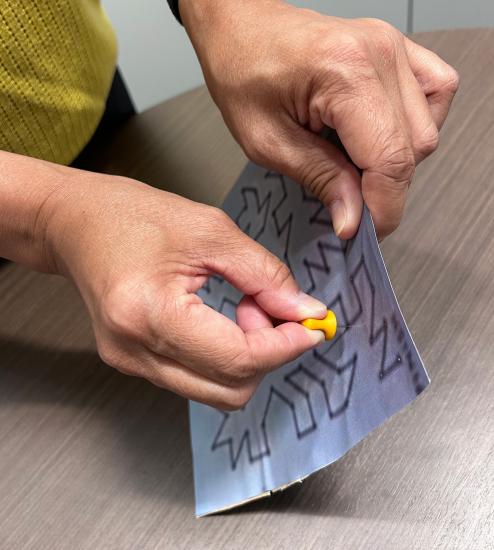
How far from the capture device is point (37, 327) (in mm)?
646

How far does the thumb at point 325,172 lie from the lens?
48 centimetres

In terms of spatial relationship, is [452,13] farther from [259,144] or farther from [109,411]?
[109,411]

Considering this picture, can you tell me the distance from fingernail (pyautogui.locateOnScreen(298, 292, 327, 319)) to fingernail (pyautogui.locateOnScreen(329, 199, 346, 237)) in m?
0.05

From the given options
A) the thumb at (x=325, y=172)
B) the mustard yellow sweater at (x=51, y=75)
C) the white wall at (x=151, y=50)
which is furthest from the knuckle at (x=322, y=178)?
the white wall at (x=151, y=50)

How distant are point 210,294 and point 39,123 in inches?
8.7

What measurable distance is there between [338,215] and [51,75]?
302mm

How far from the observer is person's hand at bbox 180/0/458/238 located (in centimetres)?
47

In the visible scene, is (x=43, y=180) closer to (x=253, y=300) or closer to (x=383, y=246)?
(x=253, y=300)

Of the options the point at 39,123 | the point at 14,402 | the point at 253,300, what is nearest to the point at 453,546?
the point at 253,300

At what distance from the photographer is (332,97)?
18.9 inches

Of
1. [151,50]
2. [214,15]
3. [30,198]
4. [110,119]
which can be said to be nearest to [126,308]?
[30,198]

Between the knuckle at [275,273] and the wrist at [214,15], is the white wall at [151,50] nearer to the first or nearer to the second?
the wrist at [214,15]

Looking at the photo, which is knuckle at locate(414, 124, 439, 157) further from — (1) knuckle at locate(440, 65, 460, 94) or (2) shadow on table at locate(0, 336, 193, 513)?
(2) shadow on table at locate(0, 336, 193, 513)

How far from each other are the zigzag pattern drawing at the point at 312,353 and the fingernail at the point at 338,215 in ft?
0.05
